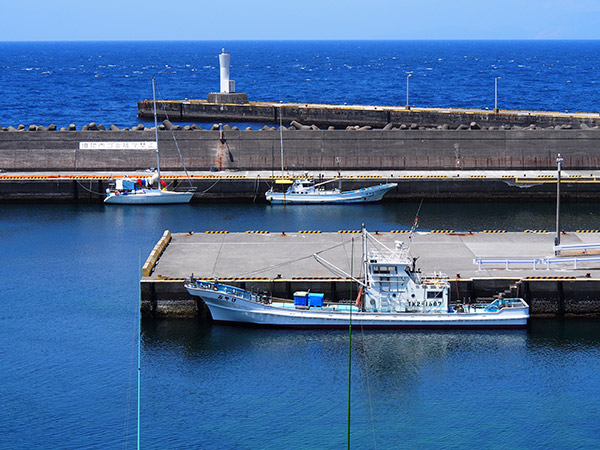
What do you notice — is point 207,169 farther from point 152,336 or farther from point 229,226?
point 152,336

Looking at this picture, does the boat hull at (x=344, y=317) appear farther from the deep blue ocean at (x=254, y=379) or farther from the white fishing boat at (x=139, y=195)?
the white fishing boat at (x=139, y=195)

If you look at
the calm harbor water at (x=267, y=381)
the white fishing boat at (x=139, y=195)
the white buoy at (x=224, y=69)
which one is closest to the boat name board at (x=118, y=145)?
the white fishing boat at (x=139, y=195)

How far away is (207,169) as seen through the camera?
84438 mm

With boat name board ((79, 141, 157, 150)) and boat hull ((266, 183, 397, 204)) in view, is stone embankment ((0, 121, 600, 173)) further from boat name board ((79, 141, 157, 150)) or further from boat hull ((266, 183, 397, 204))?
boat hull ((266, 183, 397, 204))

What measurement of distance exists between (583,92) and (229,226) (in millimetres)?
131916

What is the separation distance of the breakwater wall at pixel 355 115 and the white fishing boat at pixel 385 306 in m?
60.4

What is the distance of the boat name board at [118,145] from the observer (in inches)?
3351

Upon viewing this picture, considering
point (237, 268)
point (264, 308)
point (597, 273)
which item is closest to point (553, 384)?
point (597, 273)

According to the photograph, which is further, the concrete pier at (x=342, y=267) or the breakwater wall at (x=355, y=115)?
the breakwater wall at (x=355, y=115)

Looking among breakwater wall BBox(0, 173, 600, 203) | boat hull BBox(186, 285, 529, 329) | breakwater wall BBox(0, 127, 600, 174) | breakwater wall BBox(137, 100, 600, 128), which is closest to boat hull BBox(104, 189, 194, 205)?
breakwater wall BBox(0, 173, 600, 203)

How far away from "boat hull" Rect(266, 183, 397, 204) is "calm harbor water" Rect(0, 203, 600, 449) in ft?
75.7

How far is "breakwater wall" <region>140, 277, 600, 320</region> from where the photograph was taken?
4847 centimetres

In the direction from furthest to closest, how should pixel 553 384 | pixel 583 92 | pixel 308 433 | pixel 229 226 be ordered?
pixel 583 92 < pixel 229 226 < pixel 553 384 < pixel 308 433

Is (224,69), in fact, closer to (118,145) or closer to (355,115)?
(355,115)
